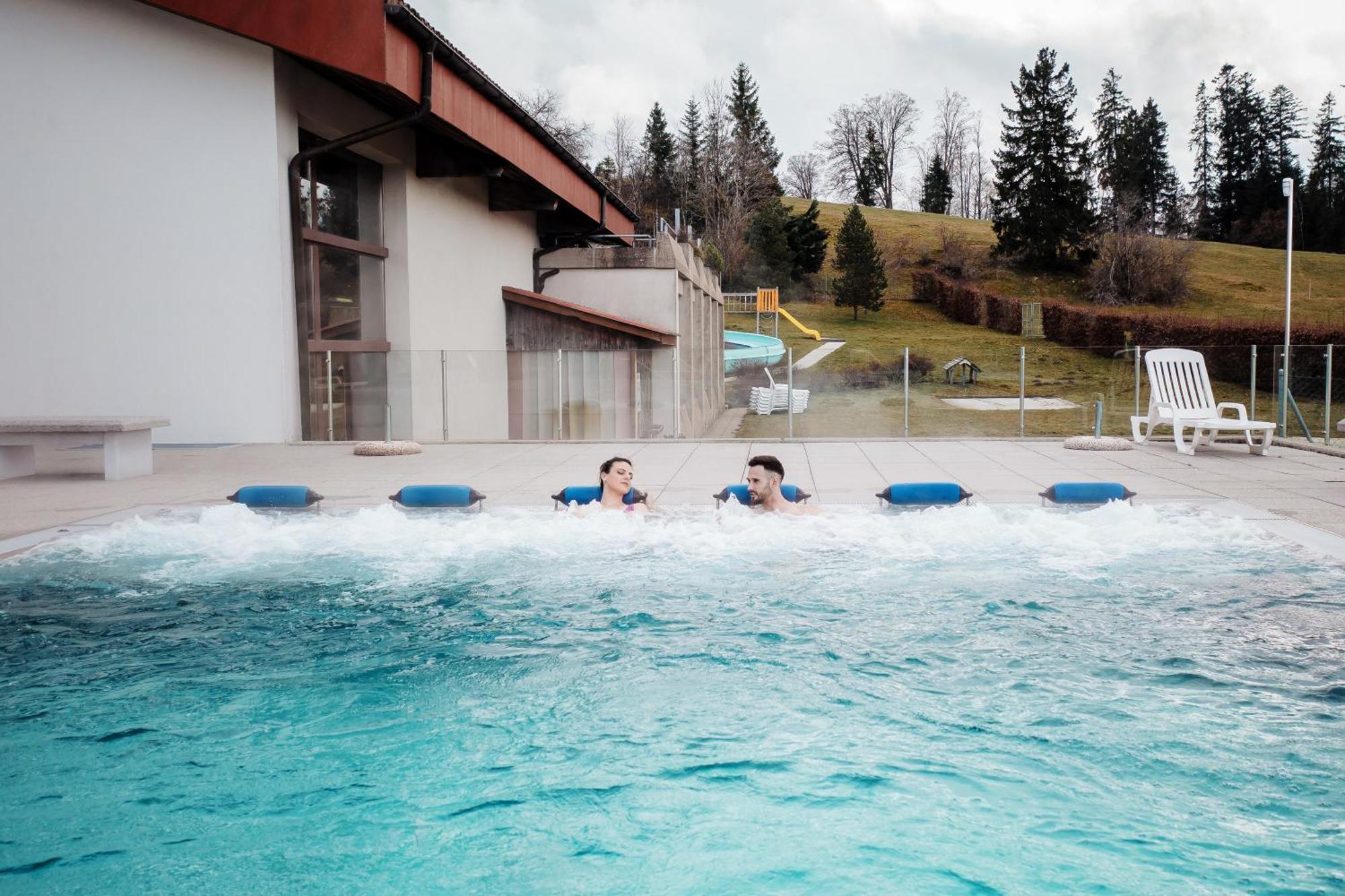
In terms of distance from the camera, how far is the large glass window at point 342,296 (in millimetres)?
12883

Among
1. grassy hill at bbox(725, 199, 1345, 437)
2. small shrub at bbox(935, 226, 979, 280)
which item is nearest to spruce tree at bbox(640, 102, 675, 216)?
grassy hill at bbox(725, 199, 1345, 437)

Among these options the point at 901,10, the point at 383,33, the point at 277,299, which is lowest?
the point at 277,299

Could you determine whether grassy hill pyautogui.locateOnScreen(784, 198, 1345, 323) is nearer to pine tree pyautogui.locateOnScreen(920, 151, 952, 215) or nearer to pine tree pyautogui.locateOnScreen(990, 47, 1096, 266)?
pine tree pyautogui.locateOnScreen(990, 47, 1096, 266)

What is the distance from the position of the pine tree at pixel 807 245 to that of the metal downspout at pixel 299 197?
3885 cm

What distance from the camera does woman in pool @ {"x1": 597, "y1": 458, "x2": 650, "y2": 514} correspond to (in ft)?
24.0

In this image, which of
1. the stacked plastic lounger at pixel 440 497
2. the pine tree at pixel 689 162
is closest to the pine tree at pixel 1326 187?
the pine tree at pixel 689 162

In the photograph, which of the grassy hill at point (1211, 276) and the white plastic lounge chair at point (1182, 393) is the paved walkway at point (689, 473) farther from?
the grassy hill at point (1211, 276)

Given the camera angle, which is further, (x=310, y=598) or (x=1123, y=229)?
(x=1123, y=229)

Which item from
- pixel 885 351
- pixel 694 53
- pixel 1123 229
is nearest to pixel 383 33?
pixel 885 351

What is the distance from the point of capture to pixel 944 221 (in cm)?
5978

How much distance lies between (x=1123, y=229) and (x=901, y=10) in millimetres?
18503

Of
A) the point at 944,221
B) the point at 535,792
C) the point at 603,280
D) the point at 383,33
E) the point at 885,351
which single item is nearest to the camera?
the point at 535,792

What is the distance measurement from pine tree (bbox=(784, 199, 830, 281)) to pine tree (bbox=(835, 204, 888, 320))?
114 inches

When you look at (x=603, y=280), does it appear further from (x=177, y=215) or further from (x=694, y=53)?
(x=694, y=53)
